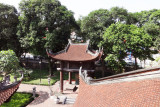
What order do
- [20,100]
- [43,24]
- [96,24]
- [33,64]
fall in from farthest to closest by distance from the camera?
[33,64] → [96,24] → [43,24] → [20,100]

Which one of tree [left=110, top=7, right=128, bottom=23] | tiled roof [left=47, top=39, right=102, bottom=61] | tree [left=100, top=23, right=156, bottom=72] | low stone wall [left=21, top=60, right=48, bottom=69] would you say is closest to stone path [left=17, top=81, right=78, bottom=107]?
tiled roof [left=47, top=39, right=102, bottom=61]

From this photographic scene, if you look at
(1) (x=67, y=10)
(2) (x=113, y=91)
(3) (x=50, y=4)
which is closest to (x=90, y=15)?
(1) (x=67, y=10)

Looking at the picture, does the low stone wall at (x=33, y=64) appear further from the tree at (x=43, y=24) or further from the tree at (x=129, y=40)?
the tree at (x=129, y=40)

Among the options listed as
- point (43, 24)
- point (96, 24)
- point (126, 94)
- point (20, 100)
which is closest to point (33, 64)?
point (43, 24)

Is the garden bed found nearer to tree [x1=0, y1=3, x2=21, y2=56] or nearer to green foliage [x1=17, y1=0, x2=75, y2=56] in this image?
green foliage [x1=17, y1=0, x2=75, y2=56]

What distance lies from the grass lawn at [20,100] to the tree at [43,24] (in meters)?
7.75

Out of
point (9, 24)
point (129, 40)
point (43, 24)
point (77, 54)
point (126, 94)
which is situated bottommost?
point (126, 94)

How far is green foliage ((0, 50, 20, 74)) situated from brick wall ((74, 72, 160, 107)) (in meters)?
11.2

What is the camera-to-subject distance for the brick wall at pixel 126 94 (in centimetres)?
355

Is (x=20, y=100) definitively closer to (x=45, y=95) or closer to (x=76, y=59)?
(x=45, y=95)

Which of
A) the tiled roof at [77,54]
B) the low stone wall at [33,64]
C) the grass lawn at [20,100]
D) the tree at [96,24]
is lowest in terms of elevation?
the grass lawn at [20,100]

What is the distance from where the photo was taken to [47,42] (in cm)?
1925

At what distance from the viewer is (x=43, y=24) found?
63.9 feet

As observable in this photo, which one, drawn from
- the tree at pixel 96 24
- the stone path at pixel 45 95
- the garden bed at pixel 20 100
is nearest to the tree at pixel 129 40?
the tree at pixel 96 24
